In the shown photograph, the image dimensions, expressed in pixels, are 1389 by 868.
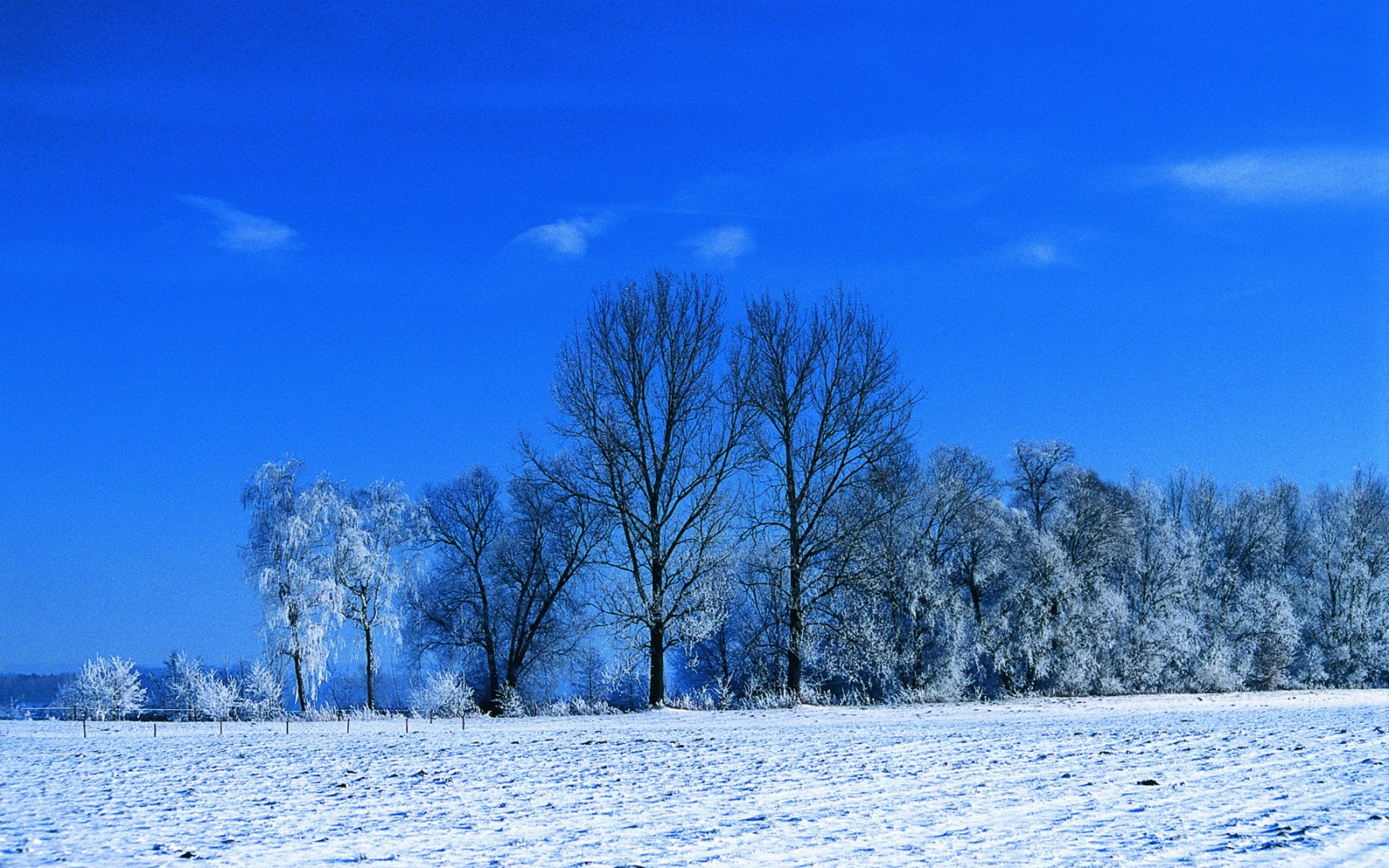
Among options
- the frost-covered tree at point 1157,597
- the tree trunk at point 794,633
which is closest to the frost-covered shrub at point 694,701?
the tree trunk at point 794,633

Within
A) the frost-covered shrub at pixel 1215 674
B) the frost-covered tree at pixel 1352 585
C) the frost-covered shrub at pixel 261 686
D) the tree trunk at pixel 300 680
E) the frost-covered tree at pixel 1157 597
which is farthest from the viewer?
the frost-covered tree at pixel 1352 585

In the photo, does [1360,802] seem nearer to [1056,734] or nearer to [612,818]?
[612,818]

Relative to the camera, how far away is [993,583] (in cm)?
3909

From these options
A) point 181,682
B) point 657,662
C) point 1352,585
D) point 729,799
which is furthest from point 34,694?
point 1352,585

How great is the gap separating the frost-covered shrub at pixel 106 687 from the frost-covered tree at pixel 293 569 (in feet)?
20.7

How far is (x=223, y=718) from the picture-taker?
31.8m

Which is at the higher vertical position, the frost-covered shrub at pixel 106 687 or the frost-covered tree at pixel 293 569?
the frost-covered tree at pixel 293 569

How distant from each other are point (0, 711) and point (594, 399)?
2379 cm

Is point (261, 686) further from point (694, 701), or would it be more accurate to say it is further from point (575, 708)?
point (694, 701)

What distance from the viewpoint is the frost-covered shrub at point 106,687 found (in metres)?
37.7

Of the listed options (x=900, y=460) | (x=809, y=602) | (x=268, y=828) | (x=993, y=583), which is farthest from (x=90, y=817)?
(x=993, y=583)

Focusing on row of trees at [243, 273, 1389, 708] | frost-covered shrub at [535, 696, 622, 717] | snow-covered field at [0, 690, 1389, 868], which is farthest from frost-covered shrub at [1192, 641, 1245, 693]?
frost-covered shrub at [535, 696, 622, 717]

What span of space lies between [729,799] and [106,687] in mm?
36999

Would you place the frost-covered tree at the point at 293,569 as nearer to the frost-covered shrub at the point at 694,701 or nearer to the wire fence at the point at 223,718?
the wire fence at the point at 223,718
